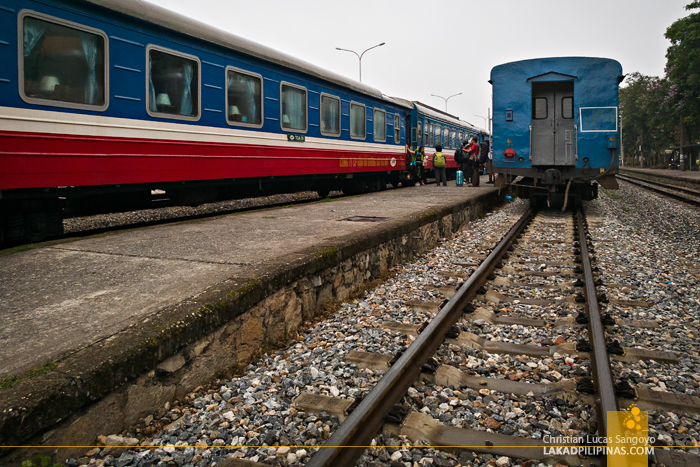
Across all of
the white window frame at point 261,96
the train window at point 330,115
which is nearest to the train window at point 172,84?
the white window frame at point 261,96

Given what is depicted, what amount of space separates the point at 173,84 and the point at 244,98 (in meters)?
1.58

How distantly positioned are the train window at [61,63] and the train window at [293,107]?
3928 millimetres

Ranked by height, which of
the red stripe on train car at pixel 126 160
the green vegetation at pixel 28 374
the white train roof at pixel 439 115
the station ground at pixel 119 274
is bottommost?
the green vegetation at pixel 28 374

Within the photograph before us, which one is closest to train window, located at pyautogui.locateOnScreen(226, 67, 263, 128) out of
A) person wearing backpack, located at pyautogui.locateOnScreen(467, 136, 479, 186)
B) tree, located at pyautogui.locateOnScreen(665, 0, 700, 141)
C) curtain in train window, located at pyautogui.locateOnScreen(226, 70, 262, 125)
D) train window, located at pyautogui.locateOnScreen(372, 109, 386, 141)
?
curtain in train window, located at pyautogui.locateOnScreen(226, 70, 262, 125)

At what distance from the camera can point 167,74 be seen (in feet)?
23.3

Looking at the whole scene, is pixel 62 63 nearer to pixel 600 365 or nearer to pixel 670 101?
pixel 600 365

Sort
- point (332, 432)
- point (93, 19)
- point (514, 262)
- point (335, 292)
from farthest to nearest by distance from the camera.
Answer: point (514, 262), point (93, 19), point (335, 292), point (332, 432)

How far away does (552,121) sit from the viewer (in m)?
11.3

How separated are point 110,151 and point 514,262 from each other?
17.4 feet

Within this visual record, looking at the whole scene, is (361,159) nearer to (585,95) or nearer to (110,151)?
(585,95)

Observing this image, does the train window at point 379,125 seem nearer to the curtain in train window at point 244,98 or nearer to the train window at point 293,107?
the train window at point 293,107

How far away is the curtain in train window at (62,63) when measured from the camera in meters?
5.39

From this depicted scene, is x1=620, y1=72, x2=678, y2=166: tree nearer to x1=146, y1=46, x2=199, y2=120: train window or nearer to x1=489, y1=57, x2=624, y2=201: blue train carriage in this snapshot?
x1=489, y1=57, x2=624, y2=201: blue train carriage

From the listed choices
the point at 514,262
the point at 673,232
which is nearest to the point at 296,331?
the point at 514,262
